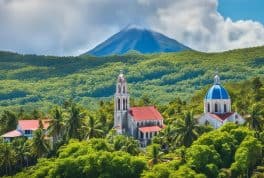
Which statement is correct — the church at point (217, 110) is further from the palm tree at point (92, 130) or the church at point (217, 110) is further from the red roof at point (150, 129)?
the palm tree at point (92, 130)

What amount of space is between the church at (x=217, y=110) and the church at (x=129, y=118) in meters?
9.63

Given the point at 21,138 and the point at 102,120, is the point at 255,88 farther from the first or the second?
the point at 21,138

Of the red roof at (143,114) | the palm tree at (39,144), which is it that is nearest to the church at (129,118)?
the red roof at (143,114)

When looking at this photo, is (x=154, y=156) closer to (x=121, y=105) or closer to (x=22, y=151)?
(x=22, y=151)

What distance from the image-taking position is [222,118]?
334 feet

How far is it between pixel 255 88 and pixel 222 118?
89.2ft

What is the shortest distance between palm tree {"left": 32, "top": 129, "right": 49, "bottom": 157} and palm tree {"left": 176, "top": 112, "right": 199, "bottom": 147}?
21290 mm

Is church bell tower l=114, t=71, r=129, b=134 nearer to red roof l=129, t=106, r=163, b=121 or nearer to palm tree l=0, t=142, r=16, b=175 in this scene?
red roof l=129, t=106, r=163, b=121

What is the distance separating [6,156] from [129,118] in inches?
933

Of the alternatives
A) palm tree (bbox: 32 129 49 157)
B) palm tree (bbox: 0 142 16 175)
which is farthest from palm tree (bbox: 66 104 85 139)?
palm tree (bbox: 0 142 16 175)

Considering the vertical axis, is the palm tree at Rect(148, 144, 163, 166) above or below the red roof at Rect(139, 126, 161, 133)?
below

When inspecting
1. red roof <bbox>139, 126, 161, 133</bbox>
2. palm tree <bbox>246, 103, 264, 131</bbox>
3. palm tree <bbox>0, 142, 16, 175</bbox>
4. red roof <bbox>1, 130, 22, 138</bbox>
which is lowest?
palm tree <bbox>0, 142, 16, 175</bbox>

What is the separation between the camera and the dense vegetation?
79.8 m

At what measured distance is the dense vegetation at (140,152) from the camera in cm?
7981
